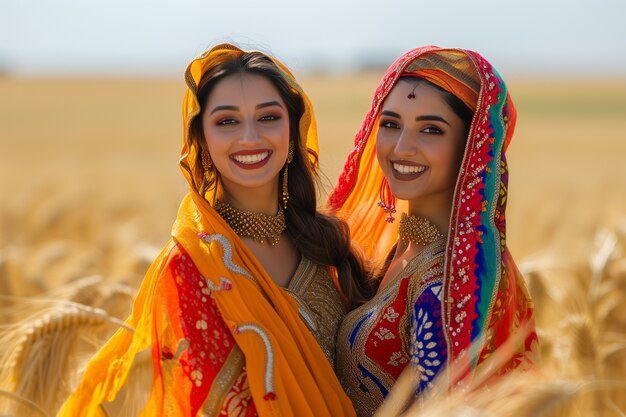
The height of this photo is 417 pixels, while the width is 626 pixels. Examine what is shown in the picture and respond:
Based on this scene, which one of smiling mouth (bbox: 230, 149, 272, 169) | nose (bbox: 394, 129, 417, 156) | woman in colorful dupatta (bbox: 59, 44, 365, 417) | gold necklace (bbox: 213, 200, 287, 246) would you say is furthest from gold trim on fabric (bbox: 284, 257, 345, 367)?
nose (bbox: 394, 129, 417, 156)

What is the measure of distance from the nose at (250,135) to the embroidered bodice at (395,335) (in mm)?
734

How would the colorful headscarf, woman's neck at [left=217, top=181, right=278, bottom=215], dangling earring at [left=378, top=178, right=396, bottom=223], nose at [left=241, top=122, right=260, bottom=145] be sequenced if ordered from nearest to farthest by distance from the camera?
the colorful headscarf → nose at [left=241, top=122, right=260, bottom=145] → woman's neck at [left=217, top=181, right=278, bottom=215] → dangling earring at [left=378, top=178, right=396, bottom=223]

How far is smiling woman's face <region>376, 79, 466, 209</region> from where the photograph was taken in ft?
10.2

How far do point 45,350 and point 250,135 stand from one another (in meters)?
1.04

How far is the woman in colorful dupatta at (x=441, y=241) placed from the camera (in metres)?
2.91

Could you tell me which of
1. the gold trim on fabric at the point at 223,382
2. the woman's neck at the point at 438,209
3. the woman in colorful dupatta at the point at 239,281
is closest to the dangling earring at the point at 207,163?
the woman in colorful dupatta at the point at 239,281

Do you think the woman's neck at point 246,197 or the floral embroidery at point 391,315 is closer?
the floral embroidery at point 391,315

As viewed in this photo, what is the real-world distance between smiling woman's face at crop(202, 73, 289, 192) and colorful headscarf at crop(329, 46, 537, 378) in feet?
1.41

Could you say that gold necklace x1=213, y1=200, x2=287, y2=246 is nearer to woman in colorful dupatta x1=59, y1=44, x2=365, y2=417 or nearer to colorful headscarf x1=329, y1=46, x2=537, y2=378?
woman in colorful dupatta x1=59, y1=44, x2=365, y2=417

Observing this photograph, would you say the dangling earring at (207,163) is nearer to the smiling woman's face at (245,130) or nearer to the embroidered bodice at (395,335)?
the smiling woman's face at (245,130)

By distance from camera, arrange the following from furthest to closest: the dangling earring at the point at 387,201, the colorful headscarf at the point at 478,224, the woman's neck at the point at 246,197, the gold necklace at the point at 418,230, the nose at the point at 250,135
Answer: the dangling earring at the point at 387,201 → the woman's neck at the point at 246,197 → the gold necklace at the point at 418,230 → the nose at the point at 250,135 → the colorful headscarf at the point at 478,224

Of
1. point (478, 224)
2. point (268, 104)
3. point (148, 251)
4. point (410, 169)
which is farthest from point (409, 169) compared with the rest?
point (148, 251)

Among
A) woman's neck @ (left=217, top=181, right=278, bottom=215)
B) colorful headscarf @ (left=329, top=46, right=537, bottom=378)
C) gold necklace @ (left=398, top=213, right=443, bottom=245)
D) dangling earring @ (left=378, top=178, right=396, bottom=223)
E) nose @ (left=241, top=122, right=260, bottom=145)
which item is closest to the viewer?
colorful headscarf @ (left=329, top=46, right=537, bottom=378)

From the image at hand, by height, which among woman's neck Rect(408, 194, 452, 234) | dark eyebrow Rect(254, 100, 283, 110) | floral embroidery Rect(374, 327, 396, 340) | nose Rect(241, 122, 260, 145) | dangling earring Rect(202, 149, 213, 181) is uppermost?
dark eyebrow Rect(254, 100, 283, 110)
